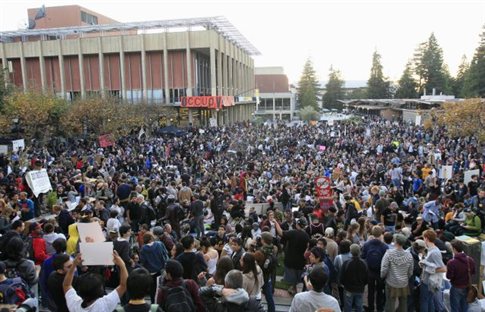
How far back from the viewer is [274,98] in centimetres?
8900

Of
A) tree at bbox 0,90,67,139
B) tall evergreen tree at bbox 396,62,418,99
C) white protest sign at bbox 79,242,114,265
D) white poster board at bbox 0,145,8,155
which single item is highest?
tall evergreen tree at bbox 396,62,418,99

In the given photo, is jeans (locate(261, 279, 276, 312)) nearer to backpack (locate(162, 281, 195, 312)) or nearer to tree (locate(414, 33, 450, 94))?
backpack (locate(162, 281, 195, 312))

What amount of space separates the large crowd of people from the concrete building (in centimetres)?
7046

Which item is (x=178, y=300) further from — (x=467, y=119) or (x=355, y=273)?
(x=467, y=119)

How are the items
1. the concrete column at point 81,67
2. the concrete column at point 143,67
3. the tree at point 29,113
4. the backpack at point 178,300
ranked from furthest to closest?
1. the concrete column at point 81,67
2. the concrete column at point 143,67
3. the tree at point 29,113
4. the backpack at point 178,300

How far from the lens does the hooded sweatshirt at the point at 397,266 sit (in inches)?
231

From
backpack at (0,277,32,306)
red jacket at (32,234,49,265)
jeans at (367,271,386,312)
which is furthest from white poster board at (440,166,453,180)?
backpack at (0,277,32,306)

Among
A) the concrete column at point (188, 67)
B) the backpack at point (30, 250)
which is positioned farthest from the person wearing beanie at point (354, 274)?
the concrete column at point (188, 67)

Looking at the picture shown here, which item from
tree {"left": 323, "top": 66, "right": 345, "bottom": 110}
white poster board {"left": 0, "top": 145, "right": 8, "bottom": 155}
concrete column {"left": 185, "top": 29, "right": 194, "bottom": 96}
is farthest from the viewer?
tree {"left": 323, "top": 66, "right": 345, "bottom": 110}

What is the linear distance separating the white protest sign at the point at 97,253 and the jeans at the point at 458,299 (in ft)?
15.4

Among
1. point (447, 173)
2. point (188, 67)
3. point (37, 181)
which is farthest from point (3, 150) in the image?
point (188, 67)

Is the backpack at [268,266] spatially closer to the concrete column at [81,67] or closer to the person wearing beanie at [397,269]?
the person wearing beanie at [397,269]

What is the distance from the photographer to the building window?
60.0m

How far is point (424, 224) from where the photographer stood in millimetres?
8461
